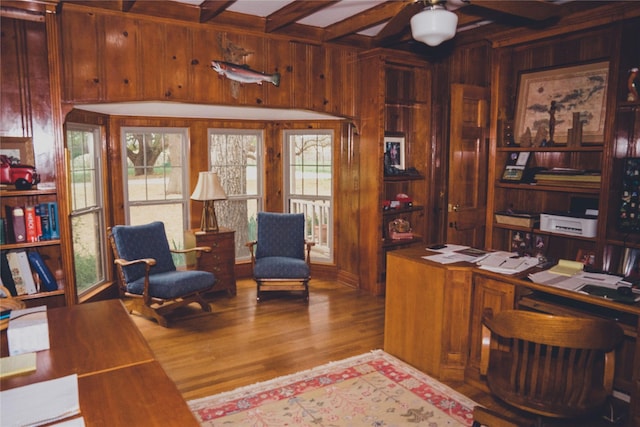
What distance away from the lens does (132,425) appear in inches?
54.1

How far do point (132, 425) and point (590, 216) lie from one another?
347 centimetres

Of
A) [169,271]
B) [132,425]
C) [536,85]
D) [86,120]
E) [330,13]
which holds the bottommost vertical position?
[169,271]

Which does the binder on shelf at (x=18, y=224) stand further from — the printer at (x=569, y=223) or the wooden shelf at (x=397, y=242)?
the printer at (x=569, y=223)

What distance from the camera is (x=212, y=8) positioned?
371 centimetres

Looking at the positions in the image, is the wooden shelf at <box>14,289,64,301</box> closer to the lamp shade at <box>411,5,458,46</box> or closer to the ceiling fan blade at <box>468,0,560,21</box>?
the lamp shade at <box>411,5,458,46</box>

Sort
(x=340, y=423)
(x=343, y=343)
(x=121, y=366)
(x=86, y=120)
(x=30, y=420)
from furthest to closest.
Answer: (x=86, y=120), (x=343, y=343), (x=340, y=423), (x=121, y=366), (x=30, y=420)

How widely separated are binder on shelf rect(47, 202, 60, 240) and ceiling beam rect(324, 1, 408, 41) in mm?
2932

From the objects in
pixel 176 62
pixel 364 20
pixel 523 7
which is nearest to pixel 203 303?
pixel 176 62

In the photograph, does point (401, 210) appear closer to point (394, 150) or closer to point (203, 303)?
point (394, 150)

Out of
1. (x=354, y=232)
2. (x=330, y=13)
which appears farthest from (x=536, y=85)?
(x=354, y=232)

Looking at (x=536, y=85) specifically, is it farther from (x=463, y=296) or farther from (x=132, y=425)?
(x=132, y=425)

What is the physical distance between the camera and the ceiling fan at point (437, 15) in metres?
2.29

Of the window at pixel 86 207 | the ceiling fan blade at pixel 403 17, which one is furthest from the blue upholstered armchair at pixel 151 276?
the ceiling fan blade at pixel 403 17

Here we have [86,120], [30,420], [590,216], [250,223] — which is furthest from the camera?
[250,223]
